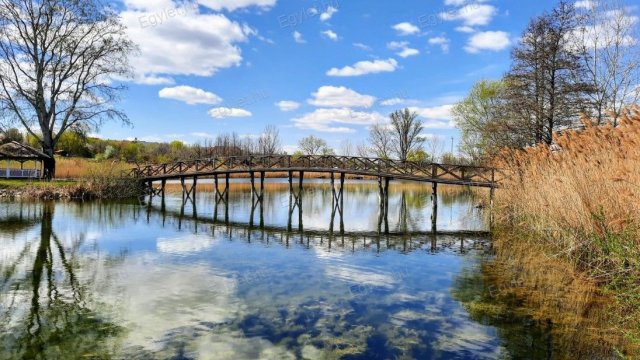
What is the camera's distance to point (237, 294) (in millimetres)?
8109

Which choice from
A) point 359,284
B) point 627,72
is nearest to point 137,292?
point 359,284

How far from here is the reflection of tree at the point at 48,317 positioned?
216 inches

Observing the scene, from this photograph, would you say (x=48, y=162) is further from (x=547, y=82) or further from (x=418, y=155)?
(x=418, y=155)

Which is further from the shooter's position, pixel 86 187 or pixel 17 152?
pixel 17 152

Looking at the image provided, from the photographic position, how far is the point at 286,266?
35.1 ft

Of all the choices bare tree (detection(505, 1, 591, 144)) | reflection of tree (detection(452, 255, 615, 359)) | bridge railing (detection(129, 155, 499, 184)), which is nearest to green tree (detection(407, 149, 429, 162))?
bridge railing (detection(129, 155, 499, 184))

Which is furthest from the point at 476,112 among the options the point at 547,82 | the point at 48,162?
the point at 48,162

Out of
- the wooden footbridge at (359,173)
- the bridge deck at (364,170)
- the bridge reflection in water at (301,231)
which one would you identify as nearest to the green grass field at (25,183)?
the wooden footbridge at (359,173)

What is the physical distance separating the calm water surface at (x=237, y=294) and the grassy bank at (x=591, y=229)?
140 centimetres

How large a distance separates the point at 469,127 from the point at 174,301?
4039cm

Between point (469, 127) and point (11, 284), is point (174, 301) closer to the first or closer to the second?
point (11, 284)

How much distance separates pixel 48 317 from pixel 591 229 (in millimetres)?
10486

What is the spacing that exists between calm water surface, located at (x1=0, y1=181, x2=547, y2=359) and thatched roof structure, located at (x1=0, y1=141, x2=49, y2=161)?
1456cm

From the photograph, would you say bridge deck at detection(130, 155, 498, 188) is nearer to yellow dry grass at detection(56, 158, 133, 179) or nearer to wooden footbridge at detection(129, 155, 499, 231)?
wooden footbridge at detection(129, 155, 499, 231)
